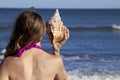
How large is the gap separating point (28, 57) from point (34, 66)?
0.17ft

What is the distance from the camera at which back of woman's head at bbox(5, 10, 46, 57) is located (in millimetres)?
2246

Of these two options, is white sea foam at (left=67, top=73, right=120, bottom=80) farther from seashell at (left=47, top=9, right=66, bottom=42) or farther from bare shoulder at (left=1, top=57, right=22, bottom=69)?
bare shoulder at (left=1, top=57, right=22, bottom=69)

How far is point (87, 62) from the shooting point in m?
15.0

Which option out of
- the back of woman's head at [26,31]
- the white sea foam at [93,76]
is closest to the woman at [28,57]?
the back of woman's head at [26,31]

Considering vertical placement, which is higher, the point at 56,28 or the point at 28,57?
the point at 56,28

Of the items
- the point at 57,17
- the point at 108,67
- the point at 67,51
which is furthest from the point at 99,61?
the point at 57,17

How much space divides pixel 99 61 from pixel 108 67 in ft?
5.43

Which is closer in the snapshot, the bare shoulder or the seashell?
the bare shoulder

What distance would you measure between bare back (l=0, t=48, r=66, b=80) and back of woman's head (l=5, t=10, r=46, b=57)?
0.05 meters

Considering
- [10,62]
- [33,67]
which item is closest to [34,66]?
[33,67]

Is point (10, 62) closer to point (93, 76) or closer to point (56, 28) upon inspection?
point (56, 28)

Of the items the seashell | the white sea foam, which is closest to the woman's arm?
the seashell

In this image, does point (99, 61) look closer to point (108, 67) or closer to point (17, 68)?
point (108, 67)

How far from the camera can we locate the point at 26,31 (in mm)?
2250
